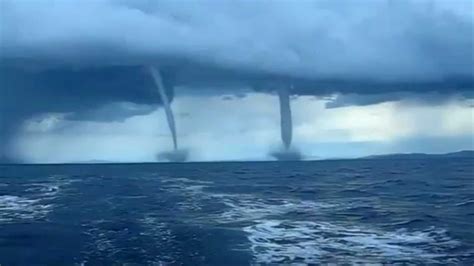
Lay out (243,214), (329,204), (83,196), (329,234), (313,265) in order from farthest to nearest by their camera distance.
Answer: (83,196)
(329,204)
(243,214)
(329,234)
(313,265)

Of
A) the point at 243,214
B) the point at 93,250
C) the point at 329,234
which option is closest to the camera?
the point at 93,250

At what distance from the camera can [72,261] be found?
855 inches

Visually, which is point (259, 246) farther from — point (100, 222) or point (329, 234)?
point (100, 222)

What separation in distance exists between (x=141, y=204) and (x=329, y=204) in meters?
10.9

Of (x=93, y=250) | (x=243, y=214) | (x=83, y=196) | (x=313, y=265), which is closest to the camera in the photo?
(x=313, y=265)

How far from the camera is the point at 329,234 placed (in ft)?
90.9

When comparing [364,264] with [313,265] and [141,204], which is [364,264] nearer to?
[313,265]

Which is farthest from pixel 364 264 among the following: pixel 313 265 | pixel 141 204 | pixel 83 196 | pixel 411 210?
pixel 83 196

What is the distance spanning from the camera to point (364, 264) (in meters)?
21.4

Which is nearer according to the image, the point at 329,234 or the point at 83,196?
the point at 329,234

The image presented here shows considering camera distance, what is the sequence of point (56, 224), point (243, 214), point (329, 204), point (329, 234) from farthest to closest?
point (329, 204) → point (243, 214) → point (56, 224) → point (329, 234)

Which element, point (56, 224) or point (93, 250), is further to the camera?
point (56, 224)

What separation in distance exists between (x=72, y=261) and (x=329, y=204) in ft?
70.1

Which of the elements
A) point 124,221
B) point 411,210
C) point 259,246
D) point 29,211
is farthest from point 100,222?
point 411,210
